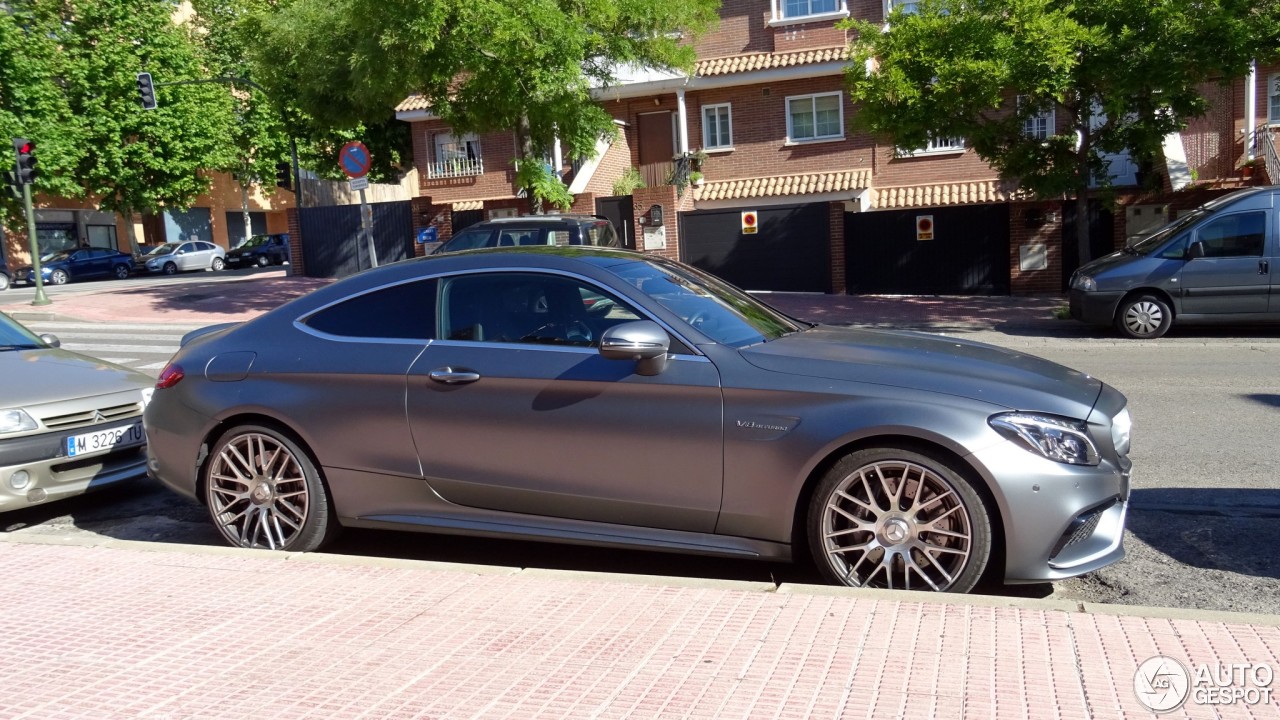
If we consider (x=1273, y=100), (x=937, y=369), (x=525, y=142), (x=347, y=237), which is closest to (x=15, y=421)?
(x=937, y=369)

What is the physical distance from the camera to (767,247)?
22.7m

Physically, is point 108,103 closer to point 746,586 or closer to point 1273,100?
point 1273,100

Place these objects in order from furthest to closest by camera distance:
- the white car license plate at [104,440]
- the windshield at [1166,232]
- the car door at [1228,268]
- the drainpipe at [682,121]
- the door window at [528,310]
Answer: the drainpipe at [682,121], the windshield at [1166,232], the car door at [1228,268], the white car license plate at [104,440], the door window at [528,310]

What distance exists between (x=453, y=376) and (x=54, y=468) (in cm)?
298

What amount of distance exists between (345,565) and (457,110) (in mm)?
16164

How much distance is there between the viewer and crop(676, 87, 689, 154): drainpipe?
27812 millimetres

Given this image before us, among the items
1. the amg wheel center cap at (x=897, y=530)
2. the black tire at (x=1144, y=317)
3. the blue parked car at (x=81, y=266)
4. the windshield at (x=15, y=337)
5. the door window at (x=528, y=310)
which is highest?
the blue parked car at (x=81, y=266)

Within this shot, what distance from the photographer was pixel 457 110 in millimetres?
19844

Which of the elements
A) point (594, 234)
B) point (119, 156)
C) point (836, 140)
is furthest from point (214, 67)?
point (594, 234)

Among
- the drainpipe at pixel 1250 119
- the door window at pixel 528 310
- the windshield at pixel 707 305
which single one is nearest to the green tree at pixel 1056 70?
the drainpipe at pixel 1250 119

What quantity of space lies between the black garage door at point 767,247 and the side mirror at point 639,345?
1807cm

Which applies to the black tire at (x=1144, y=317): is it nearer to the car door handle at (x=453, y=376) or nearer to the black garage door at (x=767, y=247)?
the black garage door at (x=767, y=247)

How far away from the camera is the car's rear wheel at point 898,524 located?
431cm

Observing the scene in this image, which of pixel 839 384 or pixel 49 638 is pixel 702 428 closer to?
pixel 839 384
